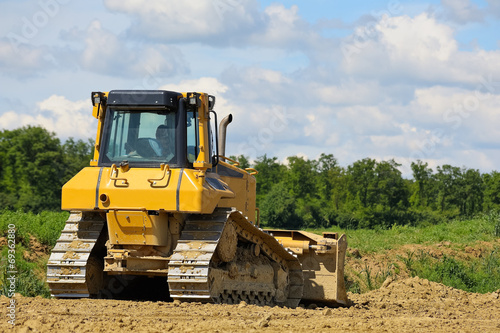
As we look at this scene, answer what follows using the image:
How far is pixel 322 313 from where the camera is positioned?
10.9 metres

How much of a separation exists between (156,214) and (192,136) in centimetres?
148

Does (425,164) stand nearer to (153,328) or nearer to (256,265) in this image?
(256,265)

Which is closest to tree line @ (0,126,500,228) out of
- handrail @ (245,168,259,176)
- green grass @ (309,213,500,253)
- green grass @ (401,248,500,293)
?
green grass @ (309,213,500,253)

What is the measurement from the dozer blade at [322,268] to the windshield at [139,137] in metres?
3.39

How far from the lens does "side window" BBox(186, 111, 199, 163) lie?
11289 mm

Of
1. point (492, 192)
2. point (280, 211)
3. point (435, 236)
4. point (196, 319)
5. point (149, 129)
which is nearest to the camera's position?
point (196, 319)

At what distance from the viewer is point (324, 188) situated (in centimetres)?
6538

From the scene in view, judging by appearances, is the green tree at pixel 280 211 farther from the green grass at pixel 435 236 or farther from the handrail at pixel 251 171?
the handrail at pixel 251 171

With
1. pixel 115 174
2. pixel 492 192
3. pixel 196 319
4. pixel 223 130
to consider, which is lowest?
pixel 196 319

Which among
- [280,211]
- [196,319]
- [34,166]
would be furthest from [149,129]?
[34,166]

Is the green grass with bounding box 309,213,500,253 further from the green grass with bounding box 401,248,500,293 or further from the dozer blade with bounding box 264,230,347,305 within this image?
the dozer blade with bounding box 264,230,347,305

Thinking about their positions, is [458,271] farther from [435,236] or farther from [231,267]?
[231,267]

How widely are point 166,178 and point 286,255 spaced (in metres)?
3.39

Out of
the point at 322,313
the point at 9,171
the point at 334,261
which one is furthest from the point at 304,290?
the point at 9,171
